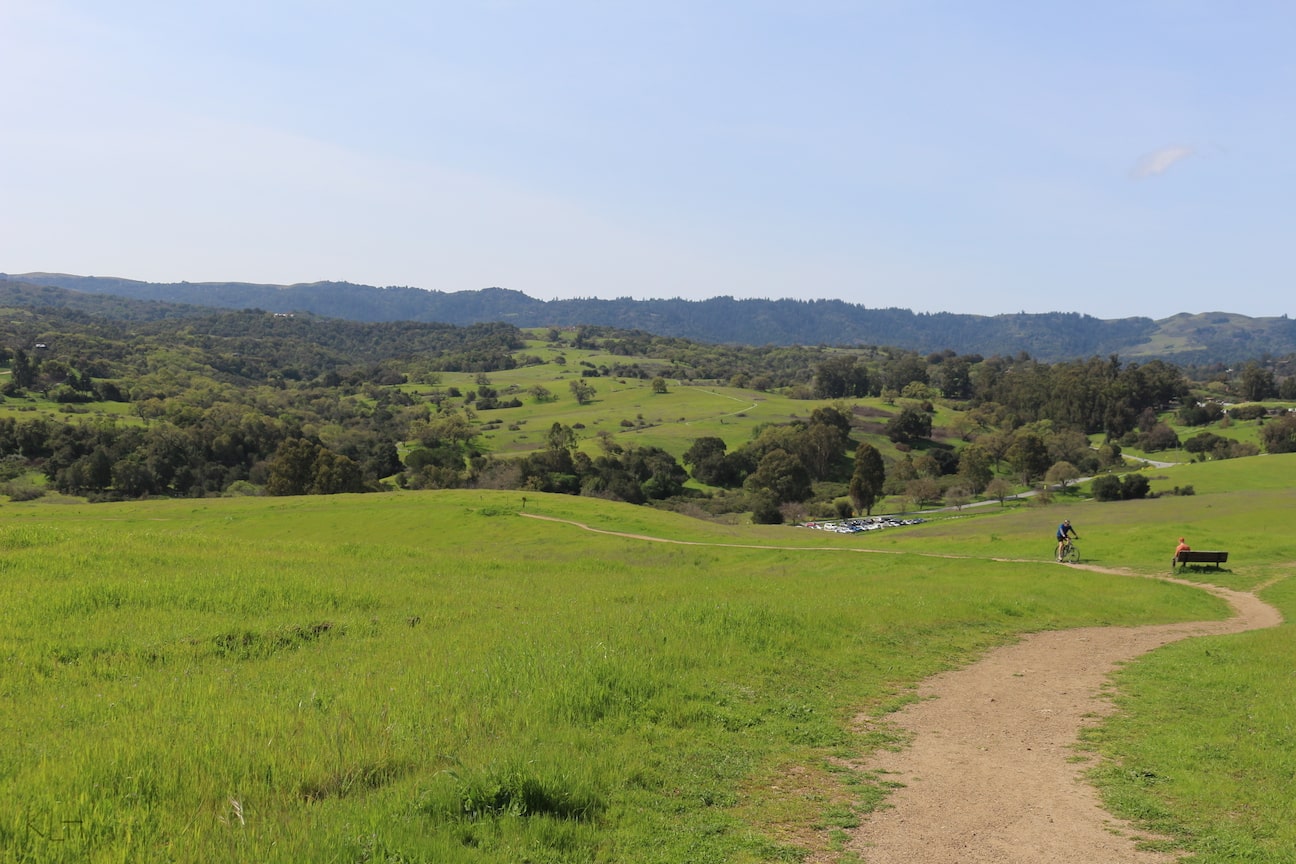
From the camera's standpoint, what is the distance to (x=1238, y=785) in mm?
8867

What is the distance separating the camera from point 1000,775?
9.47m

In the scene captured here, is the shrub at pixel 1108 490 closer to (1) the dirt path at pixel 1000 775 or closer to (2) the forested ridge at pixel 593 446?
(2) the forested ridge at pixel 593 446

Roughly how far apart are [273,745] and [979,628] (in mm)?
15795

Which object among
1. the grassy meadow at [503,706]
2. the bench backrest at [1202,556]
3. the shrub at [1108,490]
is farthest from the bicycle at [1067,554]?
the shrub at [1108,490]

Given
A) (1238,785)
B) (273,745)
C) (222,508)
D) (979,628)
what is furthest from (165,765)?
(222,508)

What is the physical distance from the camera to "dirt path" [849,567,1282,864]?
7434mm

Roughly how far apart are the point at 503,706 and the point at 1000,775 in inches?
231

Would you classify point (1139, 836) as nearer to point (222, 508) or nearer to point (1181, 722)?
point (1181, 722)

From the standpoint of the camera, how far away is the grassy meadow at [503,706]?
682 centimetres

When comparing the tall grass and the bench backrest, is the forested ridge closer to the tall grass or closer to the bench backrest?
the bench backrest

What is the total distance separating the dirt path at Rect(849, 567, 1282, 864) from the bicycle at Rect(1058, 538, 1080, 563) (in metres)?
19.6

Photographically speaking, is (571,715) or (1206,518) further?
(1206,518)

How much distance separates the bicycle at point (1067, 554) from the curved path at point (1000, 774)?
19337 millimetres

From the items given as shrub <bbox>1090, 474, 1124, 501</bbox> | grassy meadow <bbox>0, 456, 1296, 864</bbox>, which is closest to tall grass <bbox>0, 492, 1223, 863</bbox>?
grassy meadow <bbox>0, 456, 1296, 864</bbox>
